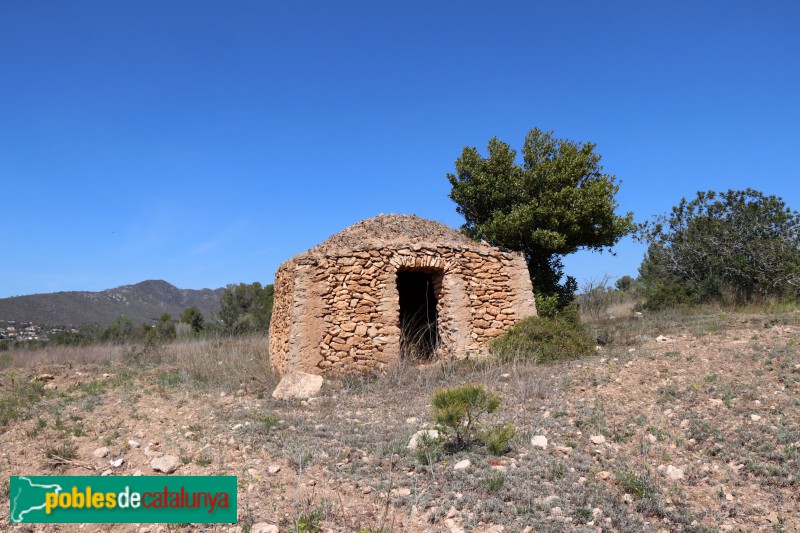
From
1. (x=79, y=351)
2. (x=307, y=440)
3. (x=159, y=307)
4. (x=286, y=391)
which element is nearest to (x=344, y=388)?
(x=286, y=391)

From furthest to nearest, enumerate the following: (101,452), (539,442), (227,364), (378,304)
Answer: (227,364) → (378,304) → (101,452) → (539,442)

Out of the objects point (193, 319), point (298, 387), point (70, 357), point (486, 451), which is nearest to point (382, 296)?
point (298, 387)

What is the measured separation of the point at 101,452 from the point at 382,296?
16.0ft

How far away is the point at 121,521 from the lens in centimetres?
427

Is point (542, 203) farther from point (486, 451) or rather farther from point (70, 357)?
point (70, 357)

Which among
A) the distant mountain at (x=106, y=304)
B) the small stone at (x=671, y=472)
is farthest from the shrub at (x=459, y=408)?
the distant mountain at (x=106, y=304)

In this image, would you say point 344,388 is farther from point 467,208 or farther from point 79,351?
point 79,351

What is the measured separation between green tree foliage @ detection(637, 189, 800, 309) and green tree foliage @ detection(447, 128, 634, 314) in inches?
276

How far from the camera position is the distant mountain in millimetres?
38484

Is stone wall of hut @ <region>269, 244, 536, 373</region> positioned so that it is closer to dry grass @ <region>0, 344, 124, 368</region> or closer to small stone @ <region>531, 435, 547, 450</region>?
small stone @ <region>531, 435, 547, 450</region>

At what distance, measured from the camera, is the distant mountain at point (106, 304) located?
38.5 meters

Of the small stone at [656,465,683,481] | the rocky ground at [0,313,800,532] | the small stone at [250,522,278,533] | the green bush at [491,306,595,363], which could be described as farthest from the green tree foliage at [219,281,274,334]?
the small stone at [656,465,683,481]

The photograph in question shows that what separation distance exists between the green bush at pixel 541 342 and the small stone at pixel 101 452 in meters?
5.93

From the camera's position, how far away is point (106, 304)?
46062 millimetres
